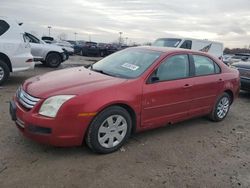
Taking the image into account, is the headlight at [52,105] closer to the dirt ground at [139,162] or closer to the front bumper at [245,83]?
the dirt ground at [139,162]

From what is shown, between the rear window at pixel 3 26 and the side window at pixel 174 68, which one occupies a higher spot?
the rear window at pixel 3 26

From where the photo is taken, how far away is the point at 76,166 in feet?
12.3

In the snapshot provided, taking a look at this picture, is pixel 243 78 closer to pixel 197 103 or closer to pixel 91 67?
pixel 197 103

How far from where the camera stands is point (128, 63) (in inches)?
195

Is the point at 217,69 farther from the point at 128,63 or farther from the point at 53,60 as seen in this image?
the point at 53,60

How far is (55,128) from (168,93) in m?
1.93

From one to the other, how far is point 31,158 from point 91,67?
80.6 inches

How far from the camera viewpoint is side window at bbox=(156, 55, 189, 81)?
15.7 feet

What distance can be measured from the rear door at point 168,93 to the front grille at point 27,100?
157cm

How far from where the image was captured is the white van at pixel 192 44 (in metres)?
13.6

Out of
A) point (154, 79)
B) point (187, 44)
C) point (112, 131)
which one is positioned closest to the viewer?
point (112, 131)

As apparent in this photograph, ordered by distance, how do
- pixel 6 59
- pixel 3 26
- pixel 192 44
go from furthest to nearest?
pixel 192 44 < pixel 6 59 < pixel 3 26

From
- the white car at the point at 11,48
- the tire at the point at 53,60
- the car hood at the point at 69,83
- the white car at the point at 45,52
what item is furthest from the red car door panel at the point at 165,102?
the tire at the point at 53,60

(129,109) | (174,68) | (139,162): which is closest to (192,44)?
(174,68)
